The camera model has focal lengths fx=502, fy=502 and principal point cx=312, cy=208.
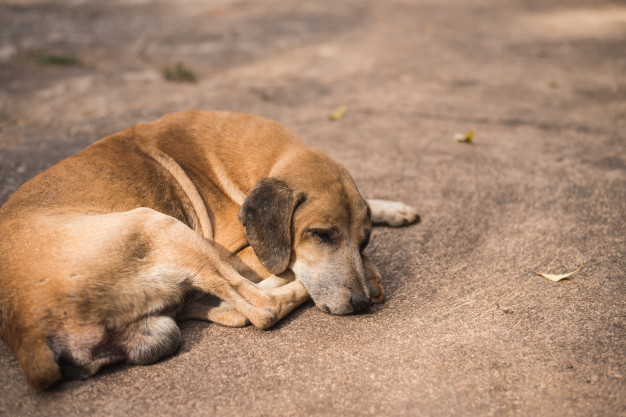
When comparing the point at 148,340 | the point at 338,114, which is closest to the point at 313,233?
the point at 148,340

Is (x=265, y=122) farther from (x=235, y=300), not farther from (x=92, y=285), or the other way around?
(x=92, y=285)

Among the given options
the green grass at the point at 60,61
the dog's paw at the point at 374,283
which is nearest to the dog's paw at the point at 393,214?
the dog's paw at the point at 374,283

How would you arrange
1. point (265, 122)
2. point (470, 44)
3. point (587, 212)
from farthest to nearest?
point (470, 44) → point (587, 212) → point (265, 122)

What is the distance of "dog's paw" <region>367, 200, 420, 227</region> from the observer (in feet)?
15.4

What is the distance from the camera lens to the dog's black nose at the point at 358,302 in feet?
11.3

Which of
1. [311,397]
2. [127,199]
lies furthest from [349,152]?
[311,397]

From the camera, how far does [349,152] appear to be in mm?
6262

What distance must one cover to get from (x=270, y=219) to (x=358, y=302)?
831mm

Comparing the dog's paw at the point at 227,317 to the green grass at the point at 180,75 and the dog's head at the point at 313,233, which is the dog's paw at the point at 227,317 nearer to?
the dog's head at the point at 313,233

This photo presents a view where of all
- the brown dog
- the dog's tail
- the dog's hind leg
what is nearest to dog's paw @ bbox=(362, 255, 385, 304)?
the brown dog

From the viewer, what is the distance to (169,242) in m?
3.29

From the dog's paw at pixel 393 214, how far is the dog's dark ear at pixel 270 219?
138 cm

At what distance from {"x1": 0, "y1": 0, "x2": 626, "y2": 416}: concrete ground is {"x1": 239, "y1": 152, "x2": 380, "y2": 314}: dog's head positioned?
25cm

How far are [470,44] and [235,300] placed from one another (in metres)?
9.17
